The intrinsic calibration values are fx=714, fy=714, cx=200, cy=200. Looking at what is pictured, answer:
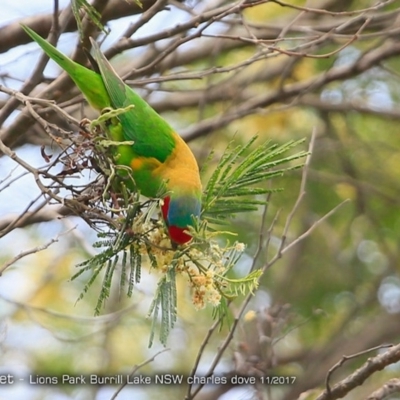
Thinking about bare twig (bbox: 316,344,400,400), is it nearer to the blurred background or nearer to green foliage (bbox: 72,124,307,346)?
green foliage (bbox: 72,124,307,346)

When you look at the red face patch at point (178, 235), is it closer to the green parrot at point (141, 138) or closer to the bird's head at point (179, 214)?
the bird's head at point (179, 214)

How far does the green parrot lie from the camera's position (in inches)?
82.3

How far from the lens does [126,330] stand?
4945 mm

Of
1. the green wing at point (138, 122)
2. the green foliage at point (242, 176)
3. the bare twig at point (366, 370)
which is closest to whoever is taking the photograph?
the green foliage at point (242, 176)

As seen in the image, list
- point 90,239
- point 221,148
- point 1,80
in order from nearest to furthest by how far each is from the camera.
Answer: point 1,80
point 90,239
point 221,148

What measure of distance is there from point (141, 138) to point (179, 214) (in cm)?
66

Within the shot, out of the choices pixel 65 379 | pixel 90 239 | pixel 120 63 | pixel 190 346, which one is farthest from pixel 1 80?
pixel 190 346

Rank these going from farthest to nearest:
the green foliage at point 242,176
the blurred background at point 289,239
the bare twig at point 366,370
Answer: the blurred background at point 289,239 < the bare twig at point 366,370 < the green foliage at point 242,176

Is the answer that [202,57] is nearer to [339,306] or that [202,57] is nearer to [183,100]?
[183,100]

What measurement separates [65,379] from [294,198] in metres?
1.88

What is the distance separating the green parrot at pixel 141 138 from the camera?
2090 millimetres

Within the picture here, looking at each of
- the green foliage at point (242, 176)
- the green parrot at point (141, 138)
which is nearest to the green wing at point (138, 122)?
the green parrot at point (141, 138)

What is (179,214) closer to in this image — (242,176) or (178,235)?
(178,235)

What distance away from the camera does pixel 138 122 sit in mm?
2492
